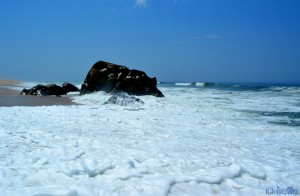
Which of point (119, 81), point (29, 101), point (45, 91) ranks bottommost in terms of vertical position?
point (29, 101)

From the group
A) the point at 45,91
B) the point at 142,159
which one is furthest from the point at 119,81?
the point at 142,159

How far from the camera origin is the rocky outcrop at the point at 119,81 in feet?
65.5

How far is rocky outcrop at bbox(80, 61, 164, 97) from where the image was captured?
19969 mm

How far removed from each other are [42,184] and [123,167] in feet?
3.38

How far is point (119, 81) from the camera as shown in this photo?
66.4 feet

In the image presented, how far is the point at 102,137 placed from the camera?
18.1 ft

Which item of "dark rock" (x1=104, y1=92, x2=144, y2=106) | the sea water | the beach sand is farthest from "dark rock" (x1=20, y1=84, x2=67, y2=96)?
the sea water

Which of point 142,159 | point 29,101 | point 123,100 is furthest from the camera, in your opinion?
point 29,101

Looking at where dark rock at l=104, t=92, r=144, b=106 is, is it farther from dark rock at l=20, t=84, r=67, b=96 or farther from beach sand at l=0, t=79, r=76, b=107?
dark rock at l=20, t=84, r=67, b=96

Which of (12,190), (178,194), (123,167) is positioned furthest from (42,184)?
(178,194)

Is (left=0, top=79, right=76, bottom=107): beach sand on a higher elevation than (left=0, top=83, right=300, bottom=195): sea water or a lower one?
higher

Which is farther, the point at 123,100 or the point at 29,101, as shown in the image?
the point at 29,101

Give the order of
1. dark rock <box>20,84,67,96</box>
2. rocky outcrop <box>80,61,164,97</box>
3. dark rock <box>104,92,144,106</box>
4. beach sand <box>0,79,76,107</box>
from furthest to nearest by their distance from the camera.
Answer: rocky outcrop <box>80,61,164,97</box>
dark rock <box>20,84,67,96</box>
dark rock <box>104,92,144,106</box>
beach sand <box>0,79,76,107</box>

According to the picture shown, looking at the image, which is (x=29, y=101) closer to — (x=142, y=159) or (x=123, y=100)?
(x=123, y=100)
